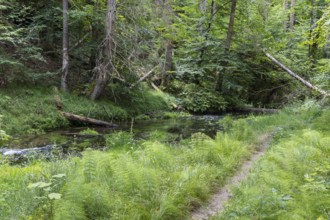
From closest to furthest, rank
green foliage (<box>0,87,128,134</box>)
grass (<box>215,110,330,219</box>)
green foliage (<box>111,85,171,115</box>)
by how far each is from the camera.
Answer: grass (<box>215,110,330,219</box>) → green foliage (<box>0,87,128,134</box>) → green foliage (<box>111,85,171,115</box>)

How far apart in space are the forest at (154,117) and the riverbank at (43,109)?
0.06 metres

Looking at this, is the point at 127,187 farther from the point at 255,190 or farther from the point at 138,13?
the point at 138,13

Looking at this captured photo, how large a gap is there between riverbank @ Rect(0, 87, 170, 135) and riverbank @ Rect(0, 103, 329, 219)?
5635mm

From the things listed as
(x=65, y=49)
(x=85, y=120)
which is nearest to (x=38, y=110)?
(x=85, y=120)

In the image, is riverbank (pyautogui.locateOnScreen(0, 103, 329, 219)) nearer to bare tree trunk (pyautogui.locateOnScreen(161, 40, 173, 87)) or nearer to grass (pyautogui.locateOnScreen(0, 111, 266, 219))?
grass (pyautogui.locateOnScreen(0, 111, 266, 219))

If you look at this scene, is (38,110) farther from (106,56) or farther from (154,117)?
(154,117)

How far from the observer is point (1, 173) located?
5.68m

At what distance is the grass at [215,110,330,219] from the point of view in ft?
13.4

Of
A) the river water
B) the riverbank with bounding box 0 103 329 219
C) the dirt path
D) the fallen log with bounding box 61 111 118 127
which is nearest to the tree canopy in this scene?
the fallen log with bounding box 61 111 118 127

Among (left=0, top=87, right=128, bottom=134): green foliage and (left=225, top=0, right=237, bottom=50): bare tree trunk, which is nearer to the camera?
(left=0, top=87, right=128, bottom=134): green foliage

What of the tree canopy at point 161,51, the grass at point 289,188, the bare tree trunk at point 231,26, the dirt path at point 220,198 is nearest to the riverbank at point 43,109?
the tree canopy at point 161,51

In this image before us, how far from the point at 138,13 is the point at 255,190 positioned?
39.5 feet

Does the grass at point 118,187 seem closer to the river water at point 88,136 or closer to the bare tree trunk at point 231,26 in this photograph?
the river water at point 88,136

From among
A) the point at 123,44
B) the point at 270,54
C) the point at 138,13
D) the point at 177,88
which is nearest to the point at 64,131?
the point at 123,44
